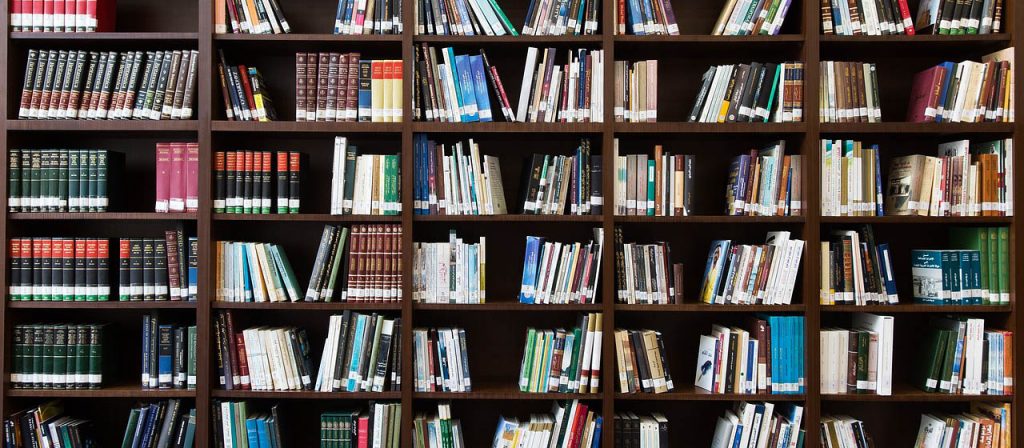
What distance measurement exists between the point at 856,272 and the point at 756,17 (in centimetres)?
100

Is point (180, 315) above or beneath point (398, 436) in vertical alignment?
above

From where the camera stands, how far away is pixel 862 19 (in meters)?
2.63

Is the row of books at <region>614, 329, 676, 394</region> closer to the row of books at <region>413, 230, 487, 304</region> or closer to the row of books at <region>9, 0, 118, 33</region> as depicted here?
the row of books at <region>413, 230, 487, 304</region>

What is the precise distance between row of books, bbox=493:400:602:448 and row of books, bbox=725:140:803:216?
0.92 meters

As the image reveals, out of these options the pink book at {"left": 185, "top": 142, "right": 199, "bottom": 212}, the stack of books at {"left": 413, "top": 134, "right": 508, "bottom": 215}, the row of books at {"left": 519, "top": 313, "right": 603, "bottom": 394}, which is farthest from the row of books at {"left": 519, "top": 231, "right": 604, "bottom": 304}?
the pink book at {"left": 185, "top": 142, "right": 199, "bottom": 212}

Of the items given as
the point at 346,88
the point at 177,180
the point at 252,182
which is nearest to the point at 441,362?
the point at 252,182

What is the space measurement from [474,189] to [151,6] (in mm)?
1574

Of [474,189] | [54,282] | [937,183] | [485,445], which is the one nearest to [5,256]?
[54,282]

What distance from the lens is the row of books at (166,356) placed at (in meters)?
2.62

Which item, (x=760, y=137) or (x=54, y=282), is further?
(x=760, y=137)

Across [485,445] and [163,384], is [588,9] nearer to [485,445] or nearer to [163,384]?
[485,445]

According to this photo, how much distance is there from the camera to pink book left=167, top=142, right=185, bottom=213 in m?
2.62

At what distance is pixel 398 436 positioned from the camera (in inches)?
104

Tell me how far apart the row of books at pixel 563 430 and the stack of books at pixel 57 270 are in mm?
1391
